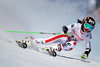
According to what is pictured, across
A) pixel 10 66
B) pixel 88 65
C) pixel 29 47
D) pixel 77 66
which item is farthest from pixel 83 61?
pixel 10 66

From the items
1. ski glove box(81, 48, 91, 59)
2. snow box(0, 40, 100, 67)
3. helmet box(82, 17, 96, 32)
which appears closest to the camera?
snow box(0, 40, 100, 67)

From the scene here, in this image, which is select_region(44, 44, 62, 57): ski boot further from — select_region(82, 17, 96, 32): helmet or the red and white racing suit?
select_region(82, 17, 96, 32): helmet

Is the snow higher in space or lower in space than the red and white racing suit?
lower

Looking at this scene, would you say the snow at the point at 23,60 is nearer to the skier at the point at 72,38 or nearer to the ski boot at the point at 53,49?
the ski boot at the point at 53,49

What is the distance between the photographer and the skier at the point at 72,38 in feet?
15.4

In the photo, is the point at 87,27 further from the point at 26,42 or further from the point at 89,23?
the point at 26,42

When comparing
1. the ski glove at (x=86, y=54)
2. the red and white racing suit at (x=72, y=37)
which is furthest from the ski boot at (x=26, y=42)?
the ski glove at (x=86, y=54)

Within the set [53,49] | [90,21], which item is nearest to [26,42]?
[53,49]

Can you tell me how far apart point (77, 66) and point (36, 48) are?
118 cm

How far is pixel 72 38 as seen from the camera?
5.05 m

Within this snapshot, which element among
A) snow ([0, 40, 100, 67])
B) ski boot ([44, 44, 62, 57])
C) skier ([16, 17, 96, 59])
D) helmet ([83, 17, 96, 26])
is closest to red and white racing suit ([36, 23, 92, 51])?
skier ([16, 17, 96, 59])

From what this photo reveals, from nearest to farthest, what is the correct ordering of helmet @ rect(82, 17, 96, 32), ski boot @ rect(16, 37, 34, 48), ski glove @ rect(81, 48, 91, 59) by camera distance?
helmet @ rect(82, 17, 96, 32) < ski boot @ rect(16, 37, 34, 48) < ski glove @ rect(81, 48, 91, 59)

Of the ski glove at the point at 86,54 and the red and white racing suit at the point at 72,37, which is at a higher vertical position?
the red and white racing suit at the point at 72,37

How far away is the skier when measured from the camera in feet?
15.4
